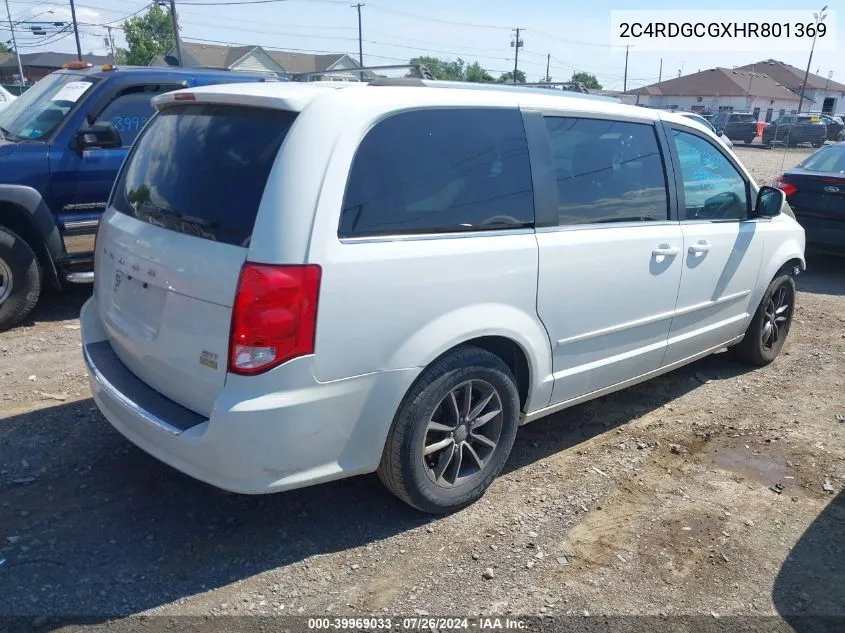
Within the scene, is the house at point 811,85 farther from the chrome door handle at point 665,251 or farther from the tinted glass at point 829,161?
the chrome door handle at point 665,251

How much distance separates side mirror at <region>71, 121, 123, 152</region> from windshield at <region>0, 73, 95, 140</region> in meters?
0.31

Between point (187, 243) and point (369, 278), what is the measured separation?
2.48ft

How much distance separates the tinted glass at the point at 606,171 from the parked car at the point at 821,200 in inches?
210

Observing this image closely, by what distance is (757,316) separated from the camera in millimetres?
5332

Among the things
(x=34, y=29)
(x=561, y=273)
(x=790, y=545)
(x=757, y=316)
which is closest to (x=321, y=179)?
(x=561, y=273)

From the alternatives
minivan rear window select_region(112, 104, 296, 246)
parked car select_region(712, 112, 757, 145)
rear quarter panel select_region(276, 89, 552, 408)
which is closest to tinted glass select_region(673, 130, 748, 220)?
rear quarter panel select_region(276, 89, 552, 408)

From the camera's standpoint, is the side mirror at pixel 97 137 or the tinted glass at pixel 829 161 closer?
the side mirror at pixel 97 137

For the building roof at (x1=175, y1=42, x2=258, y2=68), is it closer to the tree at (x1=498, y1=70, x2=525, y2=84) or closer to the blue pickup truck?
the tree at (x1=498, y1=70, x2=525, y2=84)

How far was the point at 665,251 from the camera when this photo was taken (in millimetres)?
4109

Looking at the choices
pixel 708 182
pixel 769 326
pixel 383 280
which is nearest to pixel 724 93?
pixel 769 326

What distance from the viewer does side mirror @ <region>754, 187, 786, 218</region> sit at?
4902 millimetres

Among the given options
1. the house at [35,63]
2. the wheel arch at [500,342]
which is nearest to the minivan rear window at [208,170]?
the wheel arch at [500,342]

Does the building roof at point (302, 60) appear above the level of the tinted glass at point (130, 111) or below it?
below

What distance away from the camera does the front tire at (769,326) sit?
211 inches
